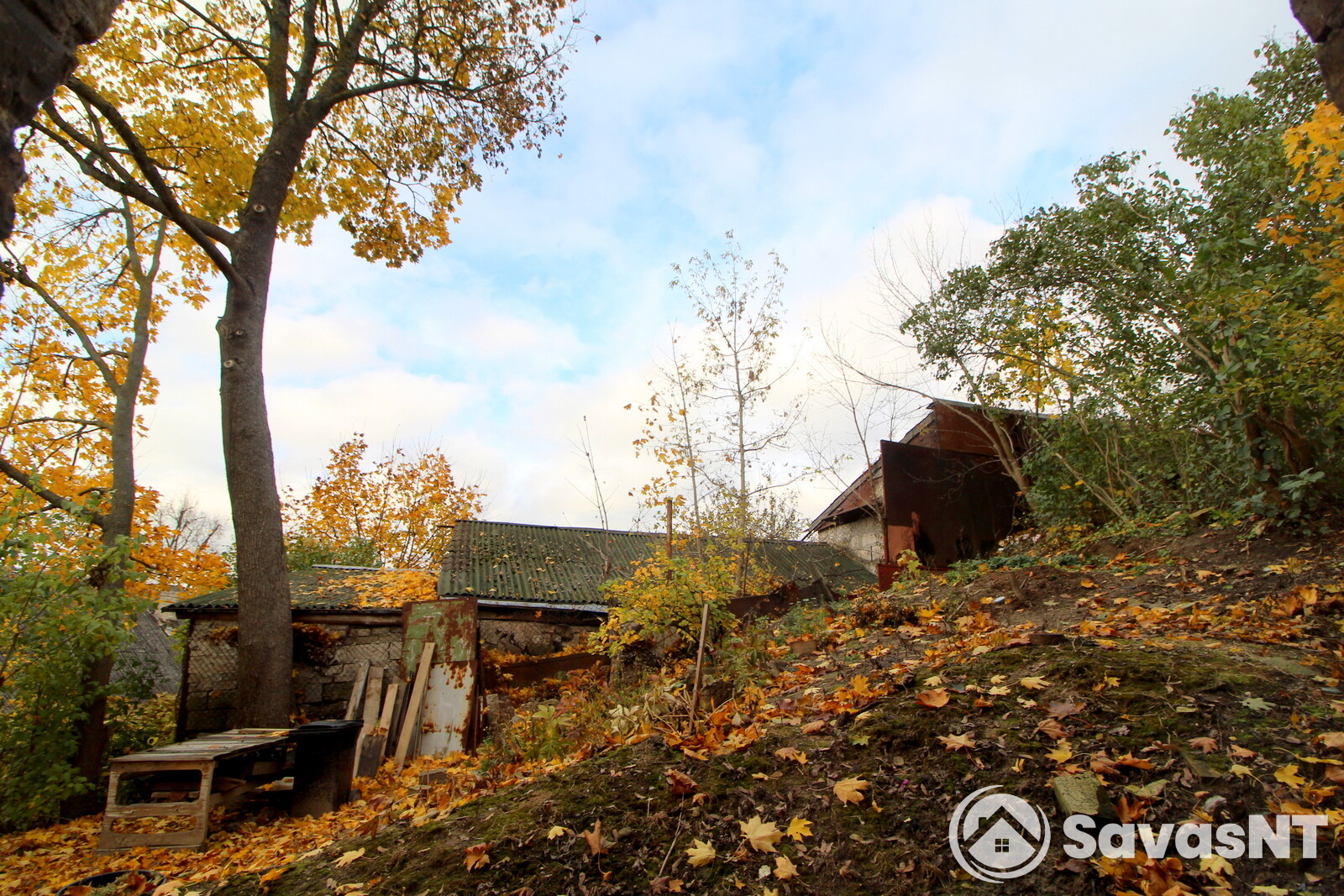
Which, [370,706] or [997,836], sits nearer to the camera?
[997,836]

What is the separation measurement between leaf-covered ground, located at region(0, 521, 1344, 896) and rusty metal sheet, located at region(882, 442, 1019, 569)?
23.8 feet

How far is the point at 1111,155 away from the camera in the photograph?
924 centimetres

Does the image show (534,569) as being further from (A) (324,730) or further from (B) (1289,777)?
(B) (1289,777)

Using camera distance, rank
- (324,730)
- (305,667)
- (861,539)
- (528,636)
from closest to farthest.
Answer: (324,730) → (305,667) → (528,636) → (861,539)

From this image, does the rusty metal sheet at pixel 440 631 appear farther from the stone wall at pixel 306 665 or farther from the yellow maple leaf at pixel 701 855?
the yellow maple leaf at pixel 701 855

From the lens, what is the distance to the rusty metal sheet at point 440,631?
7.44 metres

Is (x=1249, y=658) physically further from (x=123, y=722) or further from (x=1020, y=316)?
(x=123, y=722)

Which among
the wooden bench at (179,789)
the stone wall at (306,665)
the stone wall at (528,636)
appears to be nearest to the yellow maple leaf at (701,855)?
the wooden bench at (179,789)

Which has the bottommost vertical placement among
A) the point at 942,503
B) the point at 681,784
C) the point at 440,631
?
the point at 681,784

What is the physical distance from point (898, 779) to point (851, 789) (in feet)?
0.79

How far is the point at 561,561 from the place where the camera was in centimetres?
1329

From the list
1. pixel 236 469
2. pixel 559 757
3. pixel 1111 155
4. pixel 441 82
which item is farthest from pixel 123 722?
pixel 1111 155

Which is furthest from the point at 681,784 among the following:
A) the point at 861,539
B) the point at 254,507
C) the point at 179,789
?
the point at 861,539

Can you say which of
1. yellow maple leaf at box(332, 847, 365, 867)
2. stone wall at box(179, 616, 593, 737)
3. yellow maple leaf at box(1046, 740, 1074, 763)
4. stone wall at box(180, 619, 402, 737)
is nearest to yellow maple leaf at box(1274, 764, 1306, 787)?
yellow maple leaf at box(1046, 740, 1074, 763)
